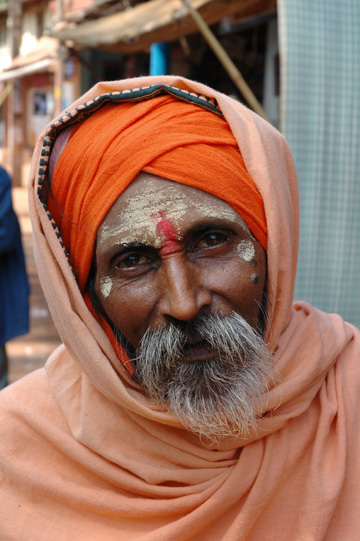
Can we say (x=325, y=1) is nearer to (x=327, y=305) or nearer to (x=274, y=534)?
(x=327, y=305)

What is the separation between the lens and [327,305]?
4.14 m

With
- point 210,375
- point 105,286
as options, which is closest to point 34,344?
point 105,286

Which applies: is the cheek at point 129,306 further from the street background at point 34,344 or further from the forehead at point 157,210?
the street background at point 34,344

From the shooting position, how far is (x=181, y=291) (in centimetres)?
155

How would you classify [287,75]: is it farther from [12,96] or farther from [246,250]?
[12,96]

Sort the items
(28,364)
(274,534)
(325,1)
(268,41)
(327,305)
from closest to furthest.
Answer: (274,534)
(325,1)
(327,305)
(28,364)
(268,41)

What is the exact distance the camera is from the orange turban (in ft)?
5.40

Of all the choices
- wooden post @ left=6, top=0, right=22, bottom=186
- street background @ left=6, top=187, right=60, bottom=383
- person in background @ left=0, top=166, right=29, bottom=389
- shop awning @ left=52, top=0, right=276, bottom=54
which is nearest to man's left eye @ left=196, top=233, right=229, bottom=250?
person in background @ left=0, top=166, right=29, bottom=389

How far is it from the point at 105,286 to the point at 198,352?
0.34m

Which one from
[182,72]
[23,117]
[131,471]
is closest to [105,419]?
[131,471]

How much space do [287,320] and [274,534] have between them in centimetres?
63

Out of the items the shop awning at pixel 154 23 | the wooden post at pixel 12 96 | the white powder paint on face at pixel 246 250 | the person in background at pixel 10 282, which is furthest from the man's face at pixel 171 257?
the wooden post at pixel 12 96

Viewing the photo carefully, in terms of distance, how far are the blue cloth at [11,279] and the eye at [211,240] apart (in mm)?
3378

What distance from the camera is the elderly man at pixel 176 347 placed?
64.4 inches
